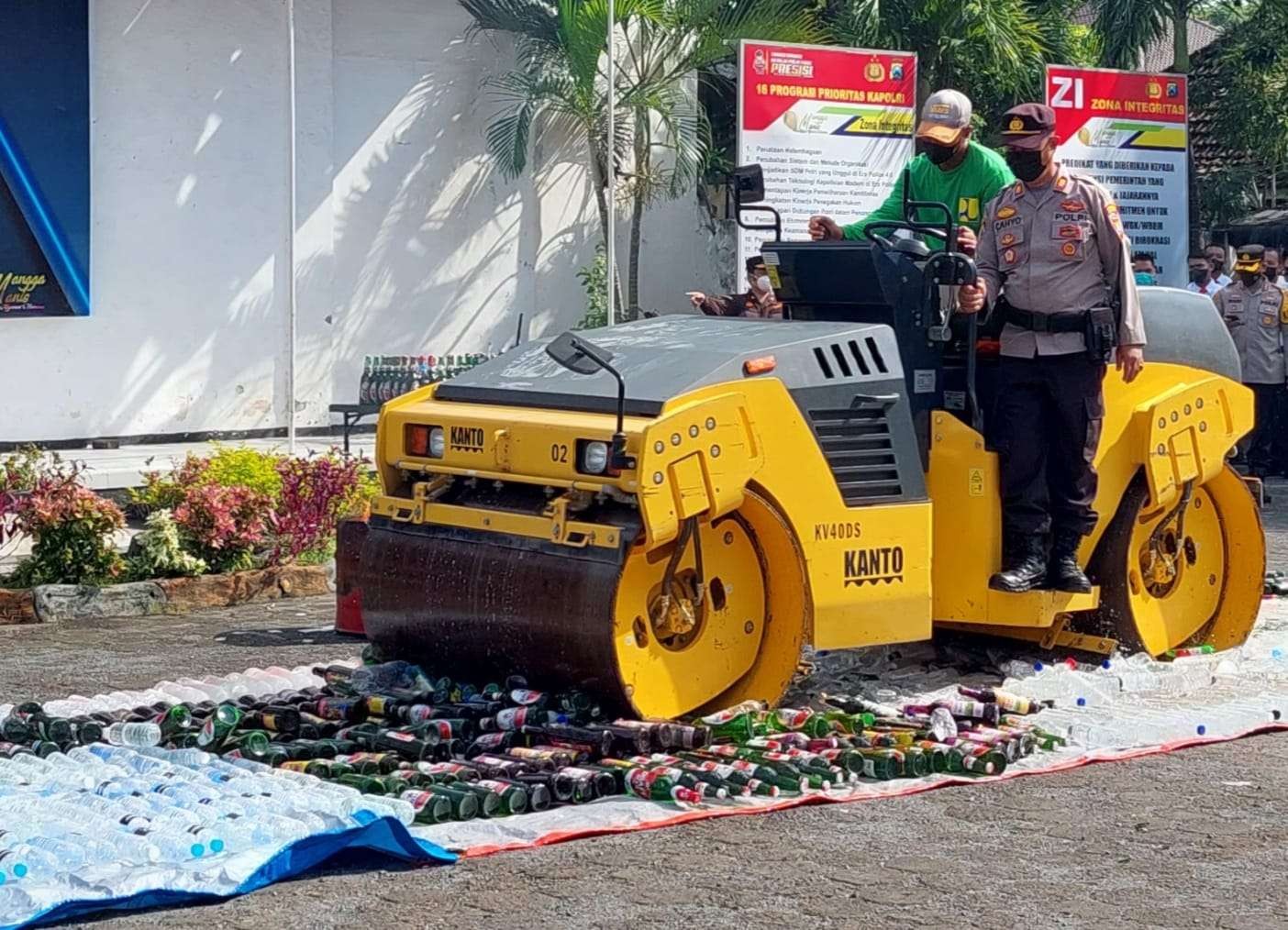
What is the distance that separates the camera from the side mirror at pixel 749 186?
26.1 feet

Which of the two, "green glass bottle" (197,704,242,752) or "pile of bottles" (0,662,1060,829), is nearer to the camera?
"pile of bottles" (0,662,1060,829)

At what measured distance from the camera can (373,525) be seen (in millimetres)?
7320

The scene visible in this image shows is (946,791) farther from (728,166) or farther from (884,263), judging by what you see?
(728,166)

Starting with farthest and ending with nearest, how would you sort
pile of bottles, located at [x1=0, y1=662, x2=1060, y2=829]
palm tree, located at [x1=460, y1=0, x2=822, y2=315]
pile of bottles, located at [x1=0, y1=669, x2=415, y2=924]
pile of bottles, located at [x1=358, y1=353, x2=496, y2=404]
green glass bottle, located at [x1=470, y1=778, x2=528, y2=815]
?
palm tree, located at [x1=460, y1=0, x2=822, y2=315]
pile of bottles, located at [x1=358, y1=353, x2=496, y2=404]
pile of bottles, located at [x1=0, y1=662, x2=1060, y2=829]
green glass bottle, located at [x1=470, y1=778, x2=528, y2=815]
pile of bottles, located at [x1=0, y1=669, x2=415, y2=924]

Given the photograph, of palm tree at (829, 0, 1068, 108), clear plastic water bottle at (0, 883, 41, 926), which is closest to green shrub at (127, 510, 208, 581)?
clear plastic water bottle at (0, 883, 41, 926)

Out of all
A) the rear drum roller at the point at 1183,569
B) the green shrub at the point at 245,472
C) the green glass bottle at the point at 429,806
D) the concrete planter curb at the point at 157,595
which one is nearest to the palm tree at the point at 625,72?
the green shrub at the point at 245,472

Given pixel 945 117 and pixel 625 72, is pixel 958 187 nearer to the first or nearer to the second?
pixel 945 117

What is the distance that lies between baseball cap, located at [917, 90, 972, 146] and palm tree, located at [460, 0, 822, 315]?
10.4 metres

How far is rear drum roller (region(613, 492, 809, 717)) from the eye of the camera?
22.0ft

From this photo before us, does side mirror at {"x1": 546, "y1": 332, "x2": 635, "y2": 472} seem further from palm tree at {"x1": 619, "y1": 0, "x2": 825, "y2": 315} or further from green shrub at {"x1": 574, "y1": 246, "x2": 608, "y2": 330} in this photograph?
green shrub at {"x1": 574, "y1": 246, "x2": 608, "y2": 330}

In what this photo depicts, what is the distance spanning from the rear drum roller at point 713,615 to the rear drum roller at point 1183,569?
68.2 inches

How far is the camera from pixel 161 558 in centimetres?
1028

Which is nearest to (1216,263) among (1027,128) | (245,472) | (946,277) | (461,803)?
(245,472)

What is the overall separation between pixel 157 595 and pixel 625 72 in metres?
10.6
